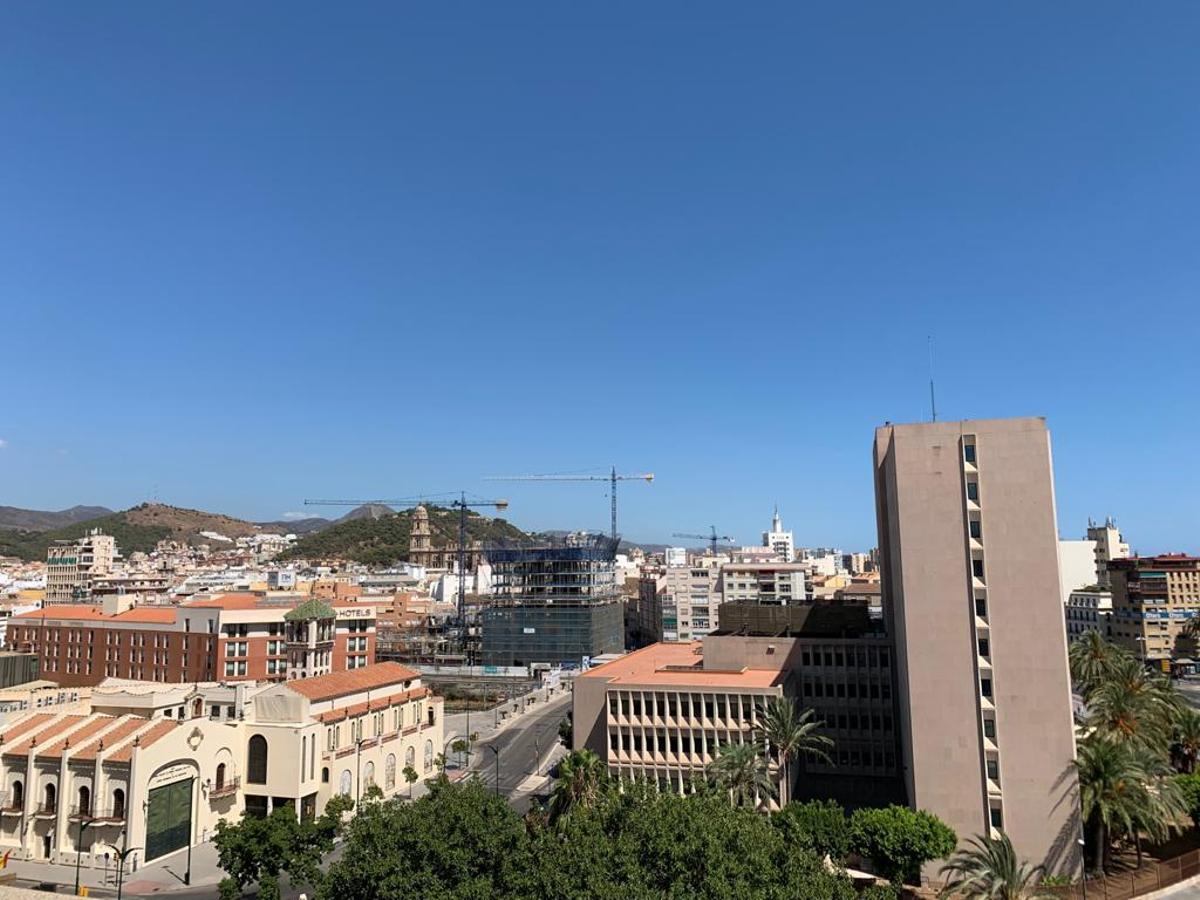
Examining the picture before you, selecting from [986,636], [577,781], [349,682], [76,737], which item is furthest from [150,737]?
[986,636]

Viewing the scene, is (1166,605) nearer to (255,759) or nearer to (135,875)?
(255,759)

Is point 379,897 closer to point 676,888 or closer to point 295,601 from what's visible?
point 676,888

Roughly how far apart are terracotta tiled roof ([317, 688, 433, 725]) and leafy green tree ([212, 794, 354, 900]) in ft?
76.8

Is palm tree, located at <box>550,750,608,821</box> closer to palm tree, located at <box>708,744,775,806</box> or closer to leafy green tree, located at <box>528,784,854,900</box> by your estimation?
palm tree, located at <box>708,744,775,806</box>

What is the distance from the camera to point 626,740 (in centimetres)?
7806

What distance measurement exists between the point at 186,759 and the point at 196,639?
57.6m

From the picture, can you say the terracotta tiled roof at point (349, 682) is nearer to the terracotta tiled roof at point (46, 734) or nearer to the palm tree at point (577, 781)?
the terracotta tiled roof at point (46, 734)

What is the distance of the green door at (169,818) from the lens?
216 feet

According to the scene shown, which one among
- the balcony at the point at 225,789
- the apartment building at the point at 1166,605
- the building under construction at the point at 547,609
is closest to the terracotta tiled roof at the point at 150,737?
the balcony at the point at 225,789

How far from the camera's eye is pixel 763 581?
182375 mm

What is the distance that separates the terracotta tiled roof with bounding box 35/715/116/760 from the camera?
67.4 m

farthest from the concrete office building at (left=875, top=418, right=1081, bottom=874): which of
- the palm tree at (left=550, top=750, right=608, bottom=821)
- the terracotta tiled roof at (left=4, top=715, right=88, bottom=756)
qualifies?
the terracotta tiled roof at (left=4, top=715, right=88, bottom=756)

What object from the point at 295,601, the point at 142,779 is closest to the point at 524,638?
the point at 295,601

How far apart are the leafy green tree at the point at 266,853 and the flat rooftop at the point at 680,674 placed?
34.2m
